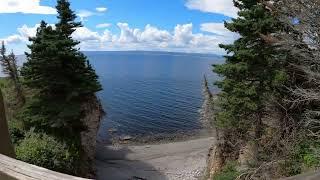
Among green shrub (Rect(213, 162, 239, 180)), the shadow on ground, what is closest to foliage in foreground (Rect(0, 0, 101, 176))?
the shadow on ground

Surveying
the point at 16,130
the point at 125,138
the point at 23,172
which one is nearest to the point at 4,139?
the point at 23,172

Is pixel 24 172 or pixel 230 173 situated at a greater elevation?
pixel 24 172

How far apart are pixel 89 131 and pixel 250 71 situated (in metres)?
19.0

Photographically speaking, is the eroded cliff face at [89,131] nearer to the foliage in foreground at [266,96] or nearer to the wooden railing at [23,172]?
the foliage in foreground at [266,96]

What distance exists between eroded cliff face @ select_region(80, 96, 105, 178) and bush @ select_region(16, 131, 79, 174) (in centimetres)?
486

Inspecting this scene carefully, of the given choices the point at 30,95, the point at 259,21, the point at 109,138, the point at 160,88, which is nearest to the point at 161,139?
the point at 109,138

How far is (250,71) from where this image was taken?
22.4 m

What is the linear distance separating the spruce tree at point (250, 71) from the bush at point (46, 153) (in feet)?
33.9

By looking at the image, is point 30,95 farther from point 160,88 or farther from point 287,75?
point 160,88

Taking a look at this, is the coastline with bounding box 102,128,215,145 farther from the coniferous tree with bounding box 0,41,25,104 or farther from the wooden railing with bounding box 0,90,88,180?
the wooden railing with bounding box 0,90,88,180

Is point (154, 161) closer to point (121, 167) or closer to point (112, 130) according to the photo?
point (121, 167)

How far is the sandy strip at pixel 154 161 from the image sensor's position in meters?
38.5

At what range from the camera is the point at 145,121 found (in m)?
62.7

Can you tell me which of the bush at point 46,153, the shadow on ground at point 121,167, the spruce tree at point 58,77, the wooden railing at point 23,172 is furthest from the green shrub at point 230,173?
the wooden railing at point 23,172
